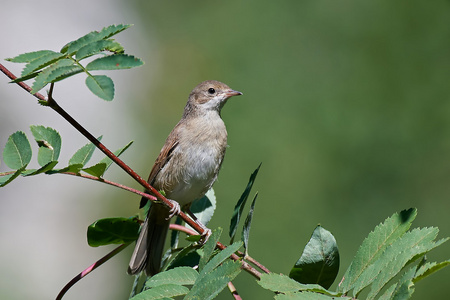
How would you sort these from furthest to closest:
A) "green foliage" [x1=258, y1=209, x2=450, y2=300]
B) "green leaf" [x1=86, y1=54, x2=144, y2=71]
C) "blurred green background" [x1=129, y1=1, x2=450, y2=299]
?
"blurred green background" [x1=129, y1=1, x2=450, y2=299], "green leaf" [x1=86, y1=54, x2=144, y2=71], "green foliage" [x1=258, y1=209, x2=450, y2=300]

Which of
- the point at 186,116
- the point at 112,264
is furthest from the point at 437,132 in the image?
the point at 112,264

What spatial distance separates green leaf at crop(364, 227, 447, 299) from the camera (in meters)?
1.54

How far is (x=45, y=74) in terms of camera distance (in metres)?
1.71

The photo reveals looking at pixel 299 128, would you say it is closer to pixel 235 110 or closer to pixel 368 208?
pixel 235 110

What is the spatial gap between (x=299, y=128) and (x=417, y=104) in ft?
5.25

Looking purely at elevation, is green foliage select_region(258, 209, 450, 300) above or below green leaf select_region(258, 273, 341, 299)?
above

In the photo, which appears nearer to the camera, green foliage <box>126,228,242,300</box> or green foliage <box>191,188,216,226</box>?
green foliage <box>126,228,242,300</box>

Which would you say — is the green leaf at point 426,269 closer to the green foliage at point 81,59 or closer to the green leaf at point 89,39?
the green foliage at point 81,59

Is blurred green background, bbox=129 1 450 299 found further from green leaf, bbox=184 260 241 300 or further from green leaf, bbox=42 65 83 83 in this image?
green leaf, bbox=42 65 83 83

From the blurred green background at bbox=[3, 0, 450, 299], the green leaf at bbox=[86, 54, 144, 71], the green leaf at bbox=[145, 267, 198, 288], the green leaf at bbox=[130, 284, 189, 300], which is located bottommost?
the green leaf at bbox=[130, 284, 189, 300]

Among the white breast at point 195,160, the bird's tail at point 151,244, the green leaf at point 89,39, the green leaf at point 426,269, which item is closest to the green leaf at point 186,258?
the green leaf at point 89,39

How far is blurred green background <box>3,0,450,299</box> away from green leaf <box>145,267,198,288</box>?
5.14 m

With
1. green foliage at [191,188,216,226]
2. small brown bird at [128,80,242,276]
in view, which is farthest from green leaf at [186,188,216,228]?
small brown bird at [128,80,242,276]

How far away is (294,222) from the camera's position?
7.64 meters
